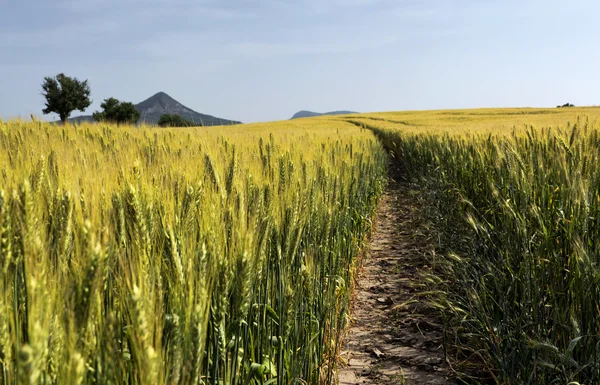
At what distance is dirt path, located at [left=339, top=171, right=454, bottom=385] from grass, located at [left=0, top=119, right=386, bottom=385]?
38cm

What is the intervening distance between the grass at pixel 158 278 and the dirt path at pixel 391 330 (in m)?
0.38

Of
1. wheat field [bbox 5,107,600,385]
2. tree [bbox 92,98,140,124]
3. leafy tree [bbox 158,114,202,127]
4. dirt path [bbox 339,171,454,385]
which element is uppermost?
tree [bbox 92,98,140,124]

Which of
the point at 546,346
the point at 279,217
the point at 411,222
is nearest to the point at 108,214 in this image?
the point at 279,217

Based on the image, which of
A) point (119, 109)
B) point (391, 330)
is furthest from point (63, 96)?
point (391, 330)

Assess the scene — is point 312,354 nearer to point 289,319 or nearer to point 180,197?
point 289,319

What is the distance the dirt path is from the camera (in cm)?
291

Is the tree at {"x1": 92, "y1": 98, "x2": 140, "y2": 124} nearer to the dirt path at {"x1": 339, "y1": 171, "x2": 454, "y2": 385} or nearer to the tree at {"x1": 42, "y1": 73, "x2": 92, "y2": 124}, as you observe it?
the tree at {"x1": 42, "y1": 73, "x2": 92, "y2": 124}

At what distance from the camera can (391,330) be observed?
11.6 ft

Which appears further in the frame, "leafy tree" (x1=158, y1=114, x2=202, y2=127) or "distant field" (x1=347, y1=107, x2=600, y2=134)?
"distant field" (x1=347, y1=107, x2=600, y2=134)

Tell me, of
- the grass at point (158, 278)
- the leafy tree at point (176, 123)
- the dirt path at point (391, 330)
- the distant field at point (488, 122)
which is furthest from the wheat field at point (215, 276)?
the distant field at point (488, 122)

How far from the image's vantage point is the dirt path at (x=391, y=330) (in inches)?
115

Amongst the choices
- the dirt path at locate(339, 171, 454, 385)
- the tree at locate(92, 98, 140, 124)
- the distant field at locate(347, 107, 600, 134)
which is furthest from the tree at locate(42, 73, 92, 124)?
the dirt path at locate(339, 171, 454, 385)

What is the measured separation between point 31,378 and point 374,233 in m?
6.28

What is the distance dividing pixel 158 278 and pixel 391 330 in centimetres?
281
